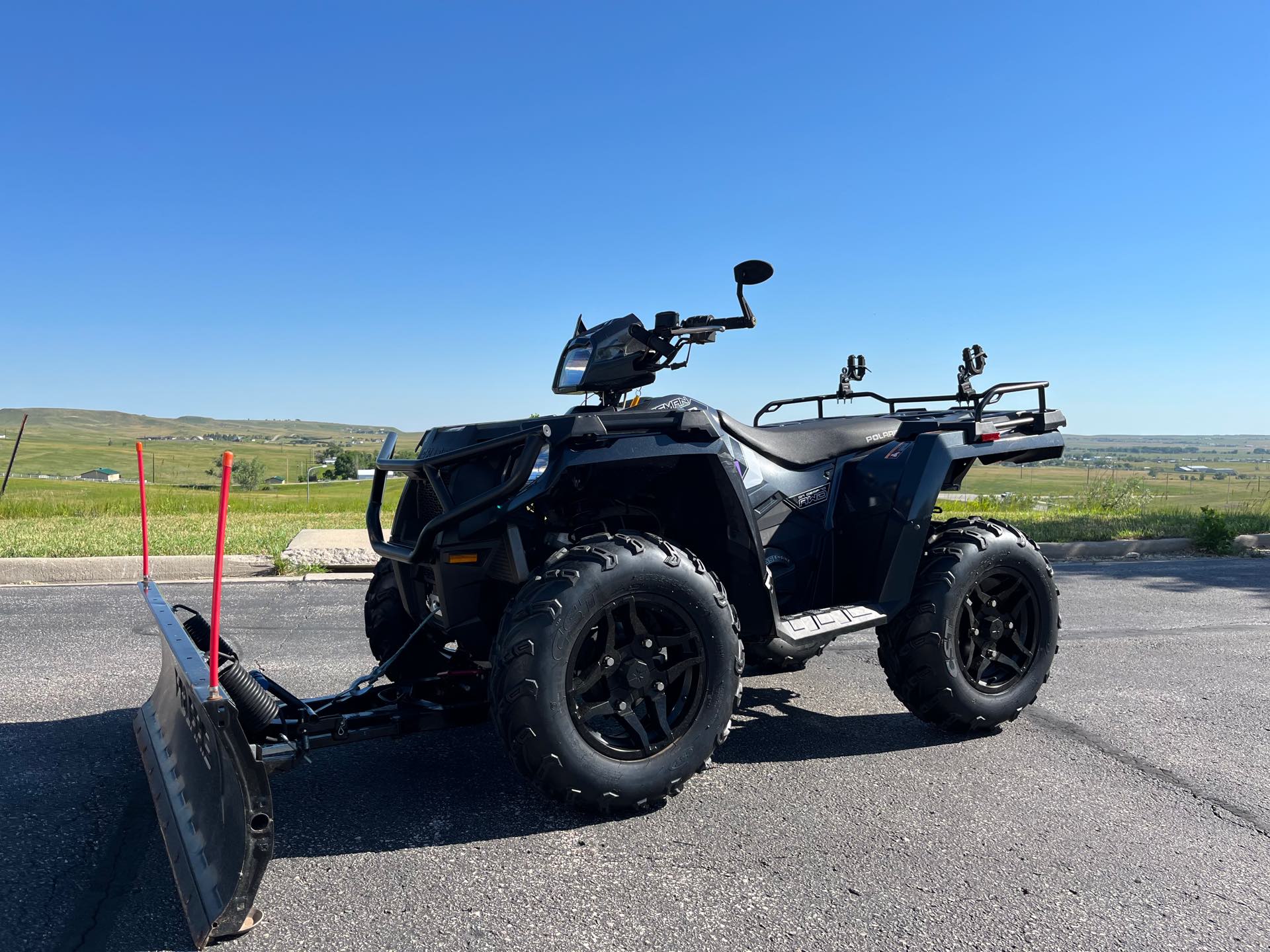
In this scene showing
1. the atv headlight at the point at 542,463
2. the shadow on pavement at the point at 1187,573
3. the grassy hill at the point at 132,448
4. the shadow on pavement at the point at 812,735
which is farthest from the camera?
the grassy hill at the point at 132,448

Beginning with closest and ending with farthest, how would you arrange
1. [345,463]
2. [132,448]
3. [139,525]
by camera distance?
1. [139,525]
2. [345,463]
3. [132,448]

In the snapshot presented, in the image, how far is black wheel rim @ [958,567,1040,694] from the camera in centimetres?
420

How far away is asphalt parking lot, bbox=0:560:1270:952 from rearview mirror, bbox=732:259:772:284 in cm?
205

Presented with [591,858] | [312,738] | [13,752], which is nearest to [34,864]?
[312,738]

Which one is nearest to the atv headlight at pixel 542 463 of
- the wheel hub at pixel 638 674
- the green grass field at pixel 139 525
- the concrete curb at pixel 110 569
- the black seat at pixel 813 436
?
the wheel hub at pixel 638 674

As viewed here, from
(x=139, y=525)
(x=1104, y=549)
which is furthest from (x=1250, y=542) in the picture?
(x=139, y=525)

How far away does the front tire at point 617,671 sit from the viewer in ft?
9.93

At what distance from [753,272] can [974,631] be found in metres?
1.96

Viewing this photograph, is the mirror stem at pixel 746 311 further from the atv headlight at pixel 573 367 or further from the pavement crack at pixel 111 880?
the pavement crack at pixel 111 880

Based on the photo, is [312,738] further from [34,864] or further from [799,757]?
[799,757]

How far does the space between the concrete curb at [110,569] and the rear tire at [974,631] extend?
6888mm

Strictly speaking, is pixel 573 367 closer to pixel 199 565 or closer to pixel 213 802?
pixel 213 802

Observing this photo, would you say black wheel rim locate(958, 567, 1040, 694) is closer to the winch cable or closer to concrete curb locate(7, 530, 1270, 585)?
the winch cable

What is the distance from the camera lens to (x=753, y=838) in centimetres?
310
